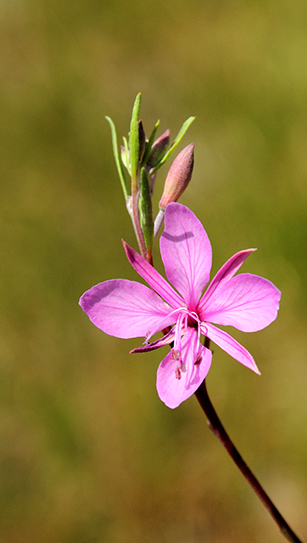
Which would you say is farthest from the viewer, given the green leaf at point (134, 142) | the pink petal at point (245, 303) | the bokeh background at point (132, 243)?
the bokeh background at point (132, 243)

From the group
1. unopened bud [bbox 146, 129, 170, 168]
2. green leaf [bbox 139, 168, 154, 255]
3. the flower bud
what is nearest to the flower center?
green leaf [bbox 139, 168, 154, 255]

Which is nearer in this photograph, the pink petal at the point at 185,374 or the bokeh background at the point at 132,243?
the pink petal at the point at 185,374

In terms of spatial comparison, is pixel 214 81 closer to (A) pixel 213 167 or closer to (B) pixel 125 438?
(A) pixel 213 167

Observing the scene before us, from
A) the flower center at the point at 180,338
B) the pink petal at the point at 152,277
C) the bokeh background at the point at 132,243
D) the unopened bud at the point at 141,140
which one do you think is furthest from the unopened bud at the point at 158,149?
the bokeh background at the point at 132,243

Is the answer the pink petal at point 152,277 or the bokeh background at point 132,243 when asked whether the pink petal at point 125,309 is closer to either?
the pink petal at point 152,277

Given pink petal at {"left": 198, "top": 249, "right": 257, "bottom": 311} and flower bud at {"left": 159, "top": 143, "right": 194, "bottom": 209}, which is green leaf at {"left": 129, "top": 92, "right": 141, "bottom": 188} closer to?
flower bud at {"left": 159, "top": 143, "right": 194, "bottom": 209}

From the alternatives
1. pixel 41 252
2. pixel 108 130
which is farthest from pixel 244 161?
pixel 41 252
